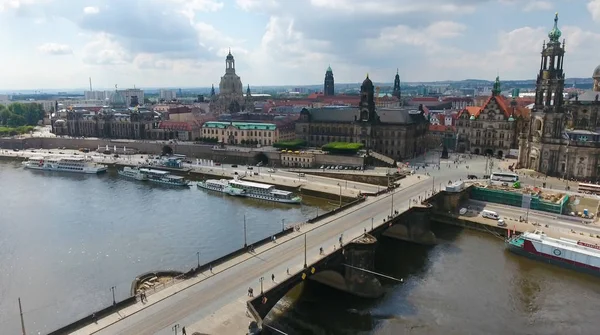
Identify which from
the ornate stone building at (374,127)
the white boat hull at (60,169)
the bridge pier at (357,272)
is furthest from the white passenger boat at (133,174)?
the bridge pier at (357,272)

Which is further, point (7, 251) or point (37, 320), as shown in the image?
point (7, 251)

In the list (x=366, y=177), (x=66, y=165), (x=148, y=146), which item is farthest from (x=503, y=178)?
(x=66, y=165)

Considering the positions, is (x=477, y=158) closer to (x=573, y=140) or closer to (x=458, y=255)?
(x=573, y=140)

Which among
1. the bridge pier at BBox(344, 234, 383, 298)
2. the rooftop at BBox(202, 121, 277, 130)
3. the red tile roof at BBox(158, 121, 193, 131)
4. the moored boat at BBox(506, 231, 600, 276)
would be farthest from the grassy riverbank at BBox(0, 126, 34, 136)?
the moored boat at BBox(506, 231, 600, 276)

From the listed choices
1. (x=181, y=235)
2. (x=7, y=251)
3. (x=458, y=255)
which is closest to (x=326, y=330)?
(x=458, y=255)

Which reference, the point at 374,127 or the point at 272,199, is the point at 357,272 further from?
the point at 374,127

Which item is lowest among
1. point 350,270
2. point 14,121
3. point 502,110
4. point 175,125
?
point 350,270
